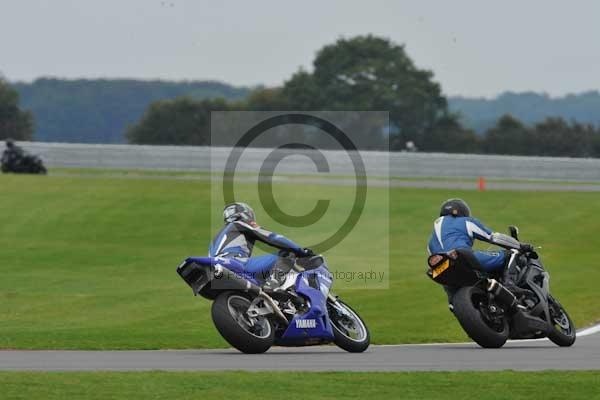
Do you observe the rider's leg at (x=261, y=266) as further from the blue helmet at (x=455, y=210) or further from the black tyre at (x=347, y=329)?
the blue helmet at (x=455, y=210)

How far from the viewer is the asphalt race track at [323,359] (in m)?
13.3

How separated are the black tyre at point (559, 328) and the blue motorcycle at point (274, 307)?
7.90 ft

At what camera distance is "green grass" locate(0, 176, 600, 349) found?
2005 cm

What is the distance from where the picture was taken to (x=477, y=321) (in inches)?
621

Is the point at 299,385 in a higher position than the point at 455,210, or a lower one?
lower

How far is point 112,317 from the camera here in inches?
866

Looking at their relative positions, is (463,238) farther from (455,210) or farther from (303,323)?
(303,323)

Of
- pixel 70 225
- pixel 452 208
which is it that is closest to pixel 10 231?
pixel 70 225

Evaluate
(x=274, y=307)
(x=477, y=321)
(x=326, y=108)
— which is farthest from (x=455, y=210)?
(x=326, y=108)

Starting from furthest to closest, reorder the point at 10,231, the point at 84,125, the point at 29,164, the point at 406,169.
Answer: the point at 84,125 < the point at 406,169 < the point at 29,164 < the point at 10,231

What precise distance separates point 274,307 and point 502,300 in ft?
9.39

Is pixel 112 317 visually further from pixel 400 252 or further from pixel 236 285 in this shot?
pixel 400 252

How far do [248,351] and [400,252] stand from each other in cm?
1930

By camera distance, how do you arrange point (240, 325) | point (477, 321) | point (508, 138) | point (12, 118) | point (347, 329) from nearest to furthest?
1. point (240, 325)
2. point (347, 329)
3. point (477, 321)
4. point (508, 138)
5. point (12, 118)
